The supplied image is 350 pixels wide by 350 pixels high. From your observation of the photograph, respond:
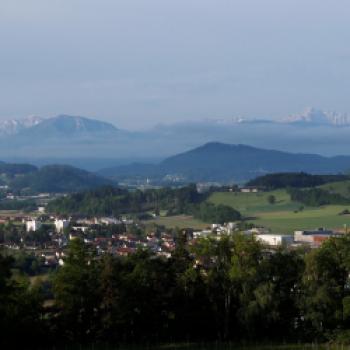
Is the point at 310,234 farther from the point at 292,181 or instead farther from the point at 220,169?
the point at 220,169

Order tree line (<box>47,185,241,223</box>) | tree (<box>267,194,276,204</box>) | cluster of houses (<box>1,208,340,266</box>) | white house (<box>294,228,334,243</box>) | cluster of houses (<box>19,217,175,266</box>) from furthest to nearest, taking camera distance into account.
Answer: tree (<box>267,194,276,204</box>)
tree line (<box>47,185,241,223</box>)
white house (<box>294,228,334,243</box>)
cluster of houses (<box>1,208,340,266</box>)
cluster of houses (<box>19,217,175,266</box>)

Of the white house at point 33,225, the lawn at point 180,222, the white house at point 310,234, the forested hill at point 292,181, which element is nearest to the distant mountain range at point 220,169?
the forested hill at point 292,181

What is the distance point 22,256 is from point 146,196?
4216 cm

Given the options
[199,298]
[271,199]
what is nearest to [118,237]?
[271,199]

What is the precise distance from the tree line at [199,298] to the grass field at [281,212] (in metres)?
35.4

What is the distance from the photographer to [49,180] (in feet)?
386

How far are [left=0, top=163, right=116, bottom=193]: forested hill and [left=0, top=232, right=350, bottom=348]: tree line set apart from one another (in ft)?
287

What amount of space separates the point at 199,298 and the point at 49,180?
323ft

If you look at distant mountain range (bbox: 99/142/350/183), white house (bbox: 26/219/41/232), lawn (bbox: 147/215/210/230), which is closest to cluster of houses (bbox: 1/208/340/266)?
white house (bbox: 26/219/41/232)

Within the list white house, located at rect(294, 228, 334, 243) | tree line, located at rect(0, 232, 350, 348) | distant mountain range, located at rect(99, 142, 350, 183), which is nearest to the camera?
tree line, located at rect(0, 232, 350, 348)

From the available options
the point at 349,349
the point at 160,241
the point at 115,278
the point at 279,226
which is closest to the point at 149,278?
the point at 115,278

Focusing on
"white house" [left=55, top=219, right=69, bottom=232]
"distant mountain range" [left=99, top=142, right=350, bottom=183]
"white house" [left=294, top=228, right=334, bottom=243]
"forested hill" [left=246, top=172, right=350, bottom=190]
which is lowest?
"white house" [left=294, top=228, right=334, bottom=243]

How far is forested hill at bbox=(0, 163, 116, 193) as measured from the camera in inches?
4395

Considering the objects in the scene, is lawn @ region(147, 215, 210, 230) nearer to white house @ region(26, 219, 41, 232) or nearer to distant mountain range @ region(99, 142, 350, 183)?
white house @ region(26, 219, 41, 232)
